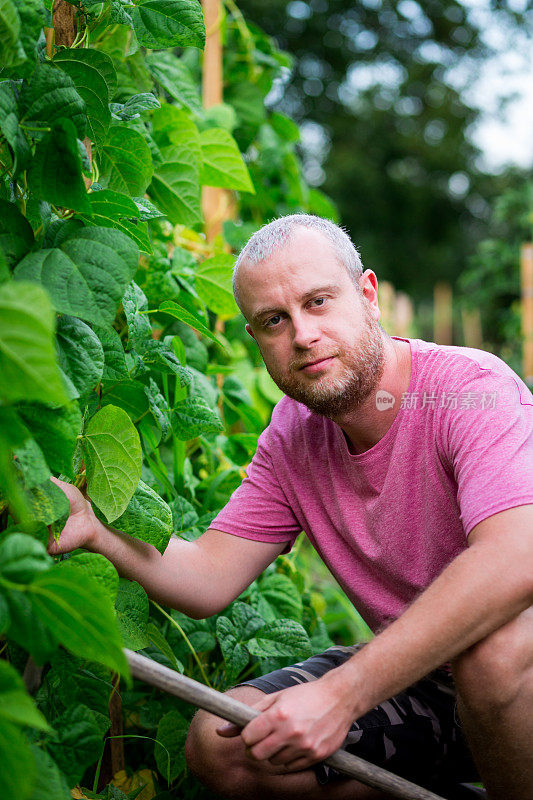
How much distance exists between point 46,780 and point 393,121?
15098 millimetres

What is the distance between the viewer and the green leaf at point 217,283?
1764 mm

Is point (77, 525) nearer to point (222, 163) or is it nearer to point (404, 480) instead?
point (404, 480)

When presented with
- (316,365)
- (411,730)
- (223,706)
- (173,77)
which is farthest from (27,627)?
(173,77)

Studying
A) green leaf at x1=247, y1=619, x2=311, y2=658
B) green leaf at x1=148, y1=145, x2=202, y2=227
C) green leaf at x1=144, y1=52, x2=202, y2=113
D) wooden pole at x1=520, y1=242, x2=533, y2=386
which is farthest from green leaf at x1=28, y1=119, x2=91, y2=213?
wooden pole at x1=520, y1=242, x2=533, y2=386

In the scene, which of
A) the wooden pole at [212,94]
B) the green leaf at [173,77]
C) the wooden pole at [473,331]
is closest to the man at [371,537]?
the green leaf at [173,77]

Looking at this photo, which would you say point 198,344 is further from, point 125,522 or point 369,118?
point 369,118

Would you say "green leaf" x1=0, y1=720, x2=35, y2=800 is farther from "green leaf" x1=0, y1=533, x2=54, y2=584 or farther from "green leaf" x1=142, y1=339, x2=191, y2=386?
"green leaf" x1=142, y1=339, x2=191, y2=386

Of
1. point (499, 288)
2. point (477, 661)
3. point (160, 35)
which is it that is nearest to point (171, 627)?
point (477, 661)

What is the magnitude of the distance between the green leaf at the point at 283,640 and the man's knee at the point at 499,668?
0.42 metres

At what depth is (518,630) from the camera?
1266 millimetres

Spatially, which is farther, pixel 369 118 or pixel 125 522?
pixel 369 118

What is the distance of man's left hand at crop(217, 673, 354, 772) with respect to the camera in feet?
3.68

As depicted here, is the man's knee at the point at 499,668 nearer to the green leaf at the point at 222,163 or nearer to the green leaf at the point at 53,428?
the green leaf at the point at 53,428

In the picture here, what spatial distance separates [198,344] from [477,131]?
574 inches
